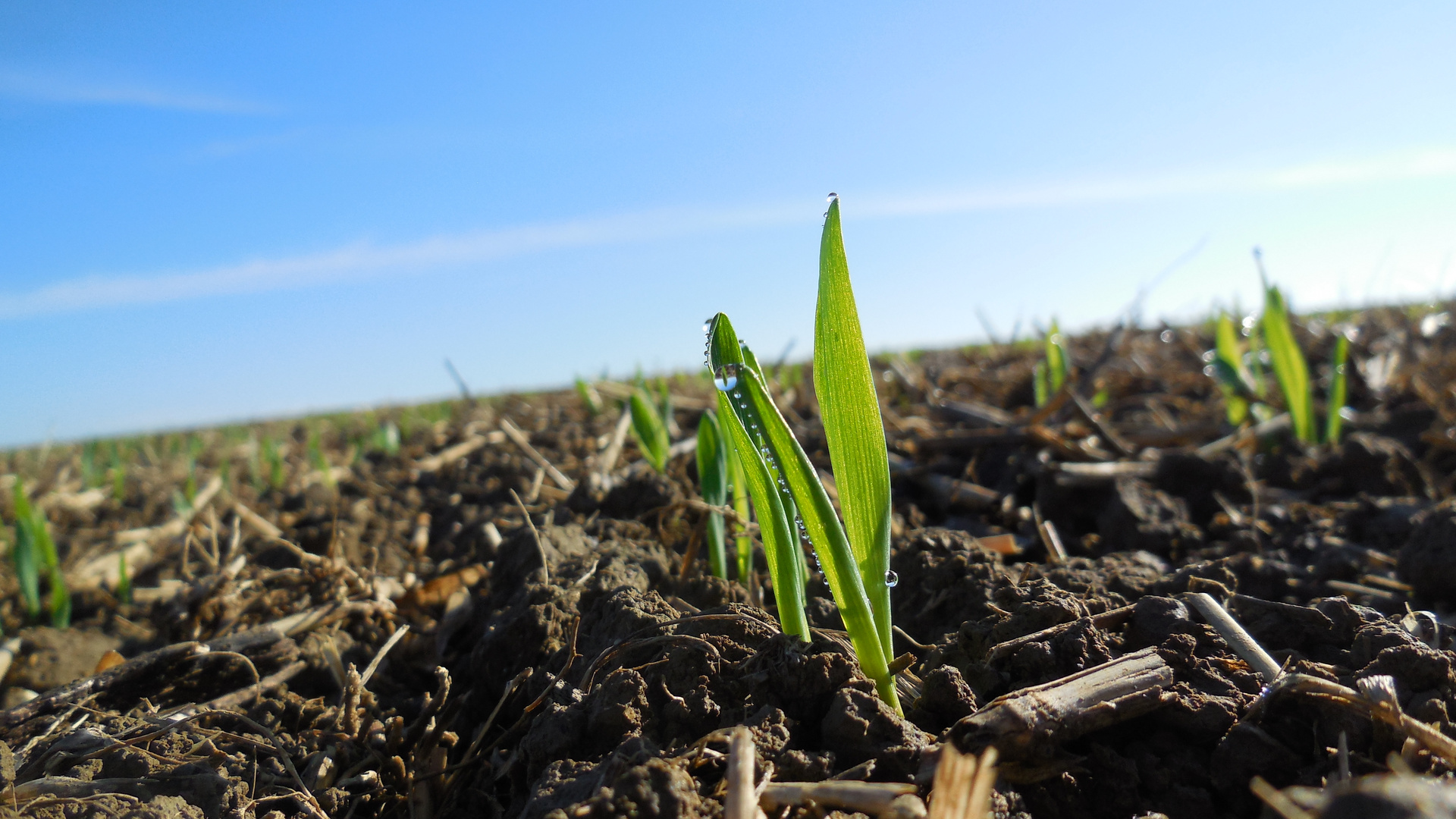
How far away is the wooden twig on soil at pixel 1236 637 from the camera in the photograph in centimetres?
103

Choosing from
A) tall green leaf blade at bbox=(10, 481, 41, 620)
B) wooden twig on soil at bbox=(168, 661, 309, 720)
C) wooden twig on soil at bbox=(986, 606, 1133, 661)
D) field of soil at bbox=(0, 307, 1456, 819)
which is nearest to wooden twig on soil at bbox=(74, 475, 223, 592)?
field of soil at bbox=(0, 307, 1456, 819)

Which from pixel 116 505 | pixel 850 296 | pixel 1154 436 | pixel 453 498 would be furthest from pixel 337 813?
pixel 116 505

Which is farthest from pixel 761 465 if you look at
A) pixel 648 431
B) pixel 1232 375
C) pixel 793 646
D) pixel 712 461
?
pixel 1232 375

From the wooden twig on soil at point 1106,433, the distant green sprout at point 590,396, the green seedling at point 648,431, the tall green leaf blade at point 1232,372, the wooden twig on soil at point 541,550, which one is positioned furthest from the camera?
the distant green sprout at point 590,396

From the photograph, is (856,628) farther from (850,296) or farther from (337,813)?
(337,813)

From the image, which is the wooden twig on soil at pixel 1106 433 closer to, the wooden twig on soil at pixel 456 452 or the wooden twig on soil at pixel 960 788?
the wooden twig on soil at pixel 960 788

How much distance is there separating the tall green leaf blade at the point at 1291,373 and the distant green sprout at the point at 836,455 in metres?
2.33

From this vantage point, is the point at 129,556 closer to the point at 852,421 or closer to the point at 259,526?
the point at 259,526

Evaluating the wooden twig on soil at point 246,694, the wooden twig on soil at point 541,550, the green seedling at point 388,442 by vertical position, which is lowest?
the wooden twig on soil at point 246,694

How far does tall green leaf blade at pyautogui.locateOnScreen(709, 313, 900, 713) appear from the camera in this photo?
950 millimetres

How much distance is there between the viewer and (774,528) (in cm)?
106

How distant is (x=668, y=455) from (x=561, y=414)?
2868mm

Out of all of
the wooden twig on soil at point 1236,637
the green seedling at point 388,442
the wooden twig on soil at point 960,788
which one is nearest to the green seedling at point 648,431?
the wooden twig on soil at point 1236,637

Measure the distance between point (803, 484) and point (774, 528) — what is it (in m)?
0.12
